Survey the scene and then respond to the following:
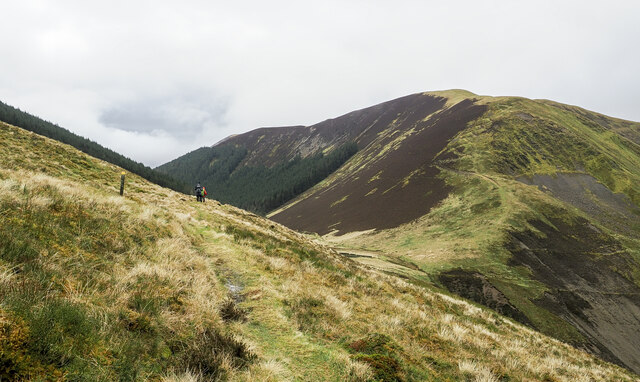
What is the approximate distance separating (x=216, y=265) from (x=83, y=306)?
5.96m

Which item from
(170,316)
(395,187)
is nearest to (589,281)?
(395,187)

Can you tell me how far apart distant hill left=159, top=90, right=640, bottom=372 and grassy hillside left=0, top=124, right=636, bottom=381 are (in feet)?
86.8

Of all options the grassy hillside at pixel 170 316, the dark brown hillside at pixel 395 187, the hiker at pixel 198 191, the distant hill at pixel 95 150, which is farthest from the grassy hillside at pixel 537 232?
the distant hill at pixel 95 150

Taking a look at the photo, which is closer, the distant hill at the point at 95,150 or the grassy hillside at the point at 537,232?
the grassy hillside at the point at 537,232

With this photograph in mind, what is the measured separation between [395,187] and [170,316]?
73923mm

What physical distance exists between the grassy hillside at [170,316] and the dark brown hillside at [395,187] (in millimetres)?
53781

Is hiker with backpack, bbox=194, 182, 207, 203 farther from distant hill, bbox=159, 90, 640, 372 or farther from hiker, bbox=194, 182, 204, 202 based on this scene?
distant hill, bbox=159, 90, 640, 372

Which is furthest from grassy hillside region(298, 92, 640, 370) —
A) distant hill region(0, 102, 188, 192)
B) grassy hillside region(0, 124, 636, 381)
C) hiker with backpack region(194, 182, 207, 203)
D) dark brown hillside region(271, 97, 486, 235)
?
distant hill region(0, 102, 188, 192)

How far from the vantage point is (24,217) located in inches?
224

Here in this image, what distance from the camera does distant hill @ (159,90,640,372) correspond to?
105ft

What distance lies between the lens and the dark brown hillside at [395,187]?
6531 cm

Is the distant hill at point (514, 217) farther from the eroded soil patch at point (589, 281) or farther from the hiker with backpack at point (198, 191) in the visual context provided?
the hiker with backpack at point (198, 191)

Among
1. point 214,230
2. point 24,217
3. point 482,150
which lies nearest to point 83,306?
point 24,217

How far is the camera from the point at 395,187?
75.4m
